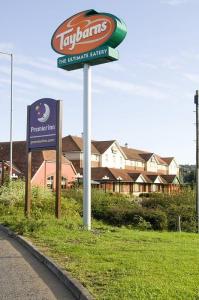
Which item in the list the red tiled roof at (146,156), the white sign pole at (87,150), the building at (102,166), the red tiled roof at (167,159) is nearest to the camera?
the white sign pole at (87,150)

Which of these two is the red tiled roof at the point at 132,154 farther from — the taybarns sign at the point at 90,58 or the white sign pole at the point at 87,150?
the white sign pole at the point at 87,150

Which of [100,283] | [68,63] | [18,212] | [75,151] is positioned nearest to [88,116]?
[68,63]

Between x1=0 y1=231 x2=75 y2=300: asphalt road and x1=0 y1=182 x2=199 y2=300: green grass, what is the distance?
13.9 inches

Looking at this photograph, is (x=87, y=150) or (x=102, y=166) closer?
(x=87, y=150)

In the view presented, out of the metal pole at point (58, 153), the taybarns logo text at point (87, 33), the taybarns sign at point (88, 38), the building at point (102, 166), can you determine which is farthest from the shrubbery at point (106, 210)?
the building at point (102, 166)

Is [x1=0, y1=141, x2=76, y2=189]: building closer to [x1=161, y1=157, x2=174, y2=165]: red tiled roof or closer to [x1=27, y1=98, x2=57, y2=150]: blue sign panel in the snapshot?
[x1=27, y1=98, x2=57, y2=150]: blue sign panel

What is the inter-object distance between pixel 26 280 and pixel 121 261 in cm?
185

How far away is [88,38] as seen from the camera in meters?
14.9

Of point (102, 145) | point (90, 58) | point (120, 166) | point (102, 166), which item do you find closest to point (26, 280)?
point (90, 58)

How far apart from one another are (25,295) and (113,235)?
638cm

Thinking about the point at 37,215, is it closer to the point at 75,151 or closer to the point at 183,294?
the point at 183,294

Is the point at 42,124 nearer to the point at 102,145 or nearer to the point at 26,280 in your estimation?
the point at 26,280

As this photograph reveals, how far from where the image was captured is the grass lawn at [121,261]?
6.52 m

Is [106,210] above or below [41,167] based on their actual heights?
below
